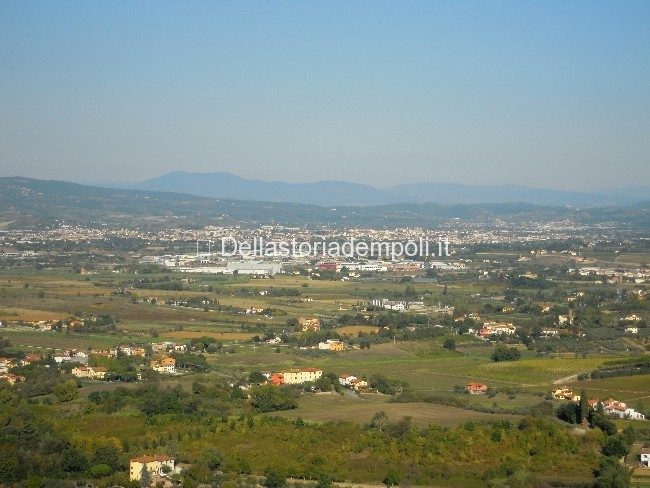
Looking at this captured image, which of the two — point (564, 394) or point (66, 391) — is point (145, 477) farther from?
point (564, 394)

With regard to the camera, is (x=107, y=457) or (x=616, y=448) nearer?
(x=107, y=457)

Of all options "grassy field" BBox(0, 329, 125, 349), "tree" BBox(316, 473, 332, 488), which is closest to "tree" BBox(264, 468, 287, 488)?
"tree" BBox(316, 473, 332, 488)

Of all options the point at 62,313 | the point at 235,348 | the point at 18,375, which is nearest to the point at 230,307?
the point at 62,313

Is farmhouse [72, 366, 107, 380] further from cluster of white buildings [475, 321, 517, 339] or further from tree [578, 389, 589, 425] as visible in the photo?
cluster of white buildings [475, 321, 517, 339]

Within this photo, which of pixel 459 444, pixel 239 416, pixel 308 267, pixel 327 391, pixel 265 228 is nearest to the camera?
pixel 459 444

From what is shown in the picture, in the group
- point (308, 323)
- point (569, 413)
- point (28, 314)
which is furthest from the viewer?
point (28, 314)

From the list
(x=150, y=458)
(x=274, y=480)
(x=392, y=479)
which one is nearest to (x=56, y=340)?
(x=150, y=458)

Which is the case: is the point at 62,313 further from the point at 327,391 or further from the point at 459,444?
the point at 459,444
